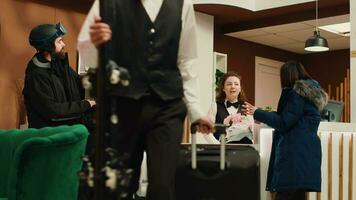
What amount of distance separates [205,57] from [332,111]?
10.2 feet

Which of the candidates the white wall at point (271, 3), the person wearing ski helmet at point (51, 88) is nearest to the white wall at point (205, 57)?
the white wall at point (271, 3)

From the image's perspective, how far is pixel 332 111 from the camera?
495cm

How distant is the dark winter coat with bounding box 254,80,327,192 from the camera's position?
3648 millimetres

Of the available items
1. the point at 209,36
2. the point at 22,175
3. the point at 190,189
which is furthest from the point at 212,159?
the point at 209,36

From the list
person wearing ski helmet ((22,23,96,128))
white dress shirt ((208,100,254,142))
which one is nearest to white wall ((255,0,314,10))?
white dress shirt ((208,100,254,142))

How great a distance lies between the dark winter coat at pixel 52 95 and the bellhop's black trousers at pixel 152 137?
1.59m

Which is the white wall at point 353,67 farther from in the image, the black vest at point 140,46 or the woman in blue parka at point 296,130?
the black vest at point 140,46

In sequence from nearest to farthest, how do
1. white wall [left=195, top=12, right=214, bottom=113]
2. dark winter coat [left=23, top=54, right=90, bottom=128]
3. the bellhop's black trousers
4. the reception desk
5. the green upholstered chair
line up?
the bellhop's black trousers
the green upholstered chair
dark winter coat [left=23, top=54, right=90, bottom=128]
the reception desk
white wall [left=195, top=12, right=214, bottom=113]

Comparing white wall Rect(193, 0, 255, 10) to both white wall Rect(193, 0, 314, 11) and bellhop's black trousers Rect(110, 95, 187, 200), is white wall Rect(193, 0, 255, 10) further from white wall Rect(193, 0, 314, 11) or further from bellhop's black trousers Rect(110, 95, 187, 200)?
bellhop's black trousers Rect(110, 95, 187, 200)

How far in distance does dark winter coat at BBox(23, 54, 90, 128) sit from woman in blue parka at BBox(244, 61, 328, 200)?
1271 millimetres

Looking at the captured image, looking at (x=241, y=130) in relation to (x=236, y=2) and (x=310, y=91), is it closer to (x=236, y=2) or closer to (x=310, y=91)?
(x=310, y=91)

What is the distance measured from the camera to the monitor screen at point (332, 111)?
16.0 feet

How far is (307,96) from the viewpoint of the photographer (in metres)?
3.62

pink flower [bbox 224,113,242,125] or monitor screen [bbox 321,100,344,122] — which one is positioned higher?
monitor screen [bbox 321,100,344,122]
